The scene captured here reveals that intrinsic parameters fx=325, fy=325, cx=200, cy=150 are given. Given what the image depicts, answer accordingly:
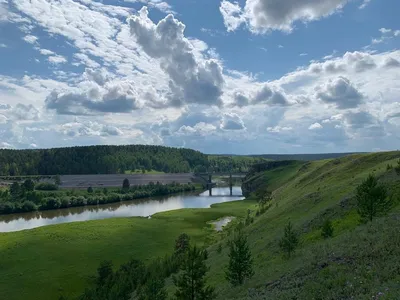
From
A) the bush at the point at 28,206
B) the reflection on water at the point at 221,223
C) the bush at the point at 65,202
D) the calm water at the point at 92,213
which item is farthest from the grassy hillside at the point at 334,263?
the bush at the point at 65,202

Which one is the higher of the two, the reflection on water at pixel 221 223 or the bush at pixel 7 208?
the bush at pixel 7 208

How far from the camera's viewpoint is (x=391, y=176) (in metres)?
44.7

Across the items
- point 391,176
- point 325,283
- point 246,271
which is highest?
point 391,176

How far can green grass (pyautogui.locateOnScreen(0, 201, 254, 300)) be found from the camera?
49.2m

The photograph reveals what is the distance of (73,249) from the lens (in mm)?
65750

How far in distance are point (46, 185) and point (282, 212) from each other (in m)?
166

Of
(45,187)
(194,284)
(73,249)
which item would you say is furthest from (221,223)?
(45,187)

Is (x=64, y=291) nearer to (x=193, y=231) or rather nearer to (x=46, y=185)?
(x=193, y=231)

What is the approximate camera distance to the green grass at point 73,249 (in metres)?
49.2

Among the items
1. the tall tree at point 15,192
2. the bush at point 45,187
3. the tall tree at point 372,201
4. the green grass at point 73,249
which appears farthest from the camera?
the bush at point 45,187

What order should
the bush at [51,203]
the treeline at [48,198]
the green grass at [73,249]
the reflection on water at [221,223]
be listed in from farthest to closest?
the bush at [51,203]
the treeline at [48,198]
the reflection on water at [221,223]
the green grass at [73,249]

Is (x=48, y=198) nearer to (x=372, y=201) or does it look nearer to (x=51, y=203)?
(x=51, y=203)

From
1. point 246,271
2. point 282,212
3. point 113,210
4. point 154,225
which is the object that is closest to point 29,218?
point 113,210

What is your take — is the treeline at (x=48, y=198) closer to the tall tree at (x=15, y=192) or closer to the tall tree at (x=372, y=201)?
the tall tree at (x=15, y=192)
